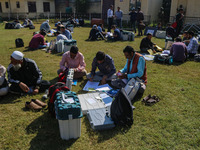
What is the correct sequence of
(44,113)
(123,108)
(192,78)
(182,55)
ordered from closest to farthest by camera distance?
(123,108), (44,113), (192,78), (182,55)

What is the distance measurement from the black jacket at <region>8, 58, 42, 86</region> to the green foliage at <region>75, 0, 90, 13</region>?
27.4 meters

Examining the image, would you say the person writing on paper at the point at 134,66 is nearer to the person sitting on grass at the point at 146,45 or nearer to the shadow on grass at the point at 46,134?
the shadow on grass at the point at 46,134

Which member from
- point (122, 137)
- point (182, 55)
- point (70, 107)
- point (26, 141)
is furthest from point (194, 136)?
point (182, 55)

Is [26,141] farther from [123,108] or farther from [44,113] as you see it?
[123,108]

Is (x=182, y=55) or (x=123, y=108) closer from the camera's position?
(x=123, y=108)

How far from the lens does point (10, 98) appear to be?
15.6 ft

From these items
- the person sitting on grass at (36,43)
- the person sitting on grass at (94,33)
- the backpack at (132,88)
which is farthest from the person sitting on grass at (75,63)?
the person sitting on grass at (94,33)

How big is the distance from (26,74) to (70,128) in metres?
2.38

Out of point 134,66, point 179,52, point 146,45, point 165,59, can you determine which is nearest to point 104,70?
point 134,66

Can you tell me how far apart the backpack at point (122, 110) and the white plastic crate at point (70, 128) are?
2.58 ft

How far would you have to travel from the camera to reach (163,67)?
738cm

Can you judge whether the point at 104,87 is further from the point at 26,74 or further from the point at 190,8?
A: the point at 190,8

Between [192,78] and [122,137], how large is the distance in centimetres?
415

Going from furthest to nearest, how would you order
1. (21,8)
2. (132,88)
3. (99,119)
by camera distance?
(21,8), (132,88), (99,119)
